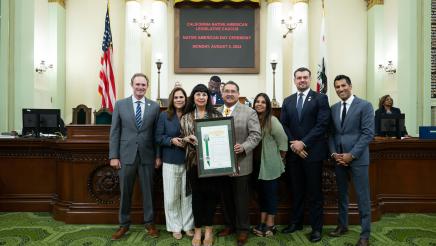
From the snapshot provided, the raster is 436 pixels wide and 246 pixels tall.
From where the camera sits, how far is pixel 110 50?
6906 millimetres

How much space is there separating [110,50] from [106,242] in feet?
15.2

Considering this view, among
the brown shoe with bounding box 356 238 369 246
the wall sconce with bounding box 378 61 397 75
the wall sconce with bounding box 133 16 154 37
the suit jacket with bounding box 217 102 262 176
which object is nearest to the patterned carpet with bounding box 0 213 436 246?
the brown shoe with bounding box 356 238 369 246

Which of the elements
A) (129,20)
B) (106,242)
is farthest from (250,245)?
(129,20)

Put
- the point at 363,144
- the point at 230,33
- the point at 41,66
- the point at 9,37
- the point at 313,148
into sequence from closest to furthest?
the point at 363,144 < the point at 313,148 < the point at 9,37 < the point at 41,66 < the point at 230,33

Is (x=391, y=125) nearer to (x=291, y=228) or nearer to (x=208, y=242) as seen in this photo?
(x=291, y=228)

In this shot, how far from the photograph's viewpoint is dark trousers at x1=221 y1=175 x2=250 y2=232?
3.19 metres

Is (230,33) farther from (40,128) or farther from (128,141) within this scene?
(128,141)

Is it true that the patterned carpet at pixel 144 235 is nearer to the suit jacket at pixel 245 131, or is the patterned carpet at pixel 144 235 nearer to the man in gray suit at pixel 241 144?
the man in gray suit at pixel 241 144

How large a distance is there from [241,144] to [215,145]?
0.26 m

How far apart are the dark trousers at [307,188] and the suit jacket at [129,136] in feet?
4.97

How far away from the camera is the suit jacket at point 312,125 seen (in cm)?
331

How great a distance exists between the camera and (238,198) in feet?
10.5

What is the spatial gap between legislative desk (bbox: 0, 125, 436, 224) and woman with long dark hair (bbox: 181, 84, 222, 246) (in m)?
0.79

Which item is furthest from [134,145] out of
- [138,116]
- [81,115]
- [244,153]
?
[81,115]
